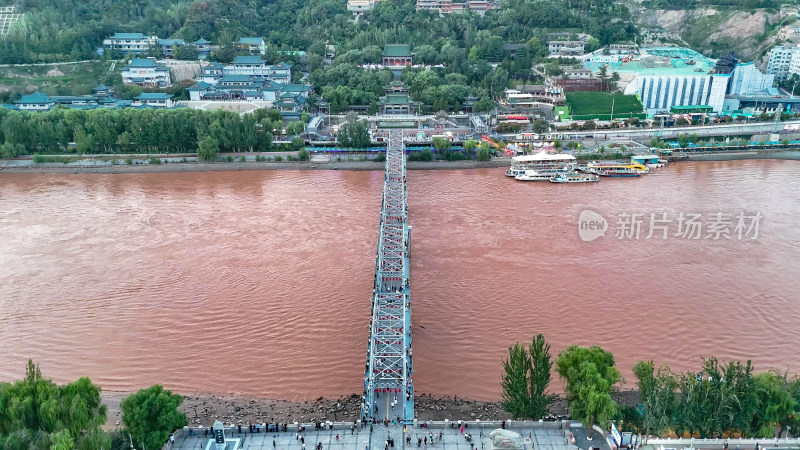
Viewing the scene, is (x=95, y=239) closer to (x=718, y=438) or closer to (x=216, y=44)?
(x=718, y=438)

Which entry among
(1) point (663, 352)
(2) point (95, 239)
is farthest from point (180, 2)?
(1) point (663, 352)

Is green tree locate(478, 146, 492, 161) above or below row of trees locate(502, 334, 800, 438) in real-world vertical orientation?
above

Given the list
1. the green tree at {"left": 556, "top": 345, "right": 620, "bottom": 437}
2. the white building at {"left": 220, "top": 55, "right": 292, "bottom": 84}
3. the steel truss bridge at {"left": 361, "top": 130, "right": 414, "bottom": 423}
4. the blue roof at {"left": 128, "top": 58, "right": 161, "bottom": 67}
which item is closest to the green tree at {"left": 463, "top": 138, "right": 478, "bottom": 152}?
the steel truss bridge at {"left": 361, "top": 130, "right": 414, "bottom": 423}

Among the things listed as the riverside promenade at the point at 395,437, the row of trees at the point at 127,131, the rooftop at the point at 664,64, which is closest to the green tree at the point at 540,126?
the rooftop at the point at 664,64

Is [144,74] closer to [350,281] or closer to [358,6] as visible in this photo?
Result: [358,6]

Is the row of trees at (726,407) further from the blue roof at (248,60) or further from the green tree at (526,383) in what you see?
the blue roof at (248,60)

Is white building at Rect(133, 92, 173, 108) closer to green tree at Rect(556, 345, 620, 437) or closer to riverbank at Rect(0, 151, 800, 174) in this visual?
riverbank at Rect(0, 151, 800, 174)

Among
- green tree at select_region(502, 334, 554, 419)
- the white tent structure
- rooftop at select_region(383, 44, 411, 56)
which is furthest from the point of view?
rooftop at select_region(383, 44, 411, 56)
